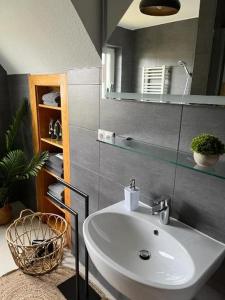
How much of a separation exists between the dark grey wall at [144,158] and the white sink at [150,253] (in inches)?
4.0

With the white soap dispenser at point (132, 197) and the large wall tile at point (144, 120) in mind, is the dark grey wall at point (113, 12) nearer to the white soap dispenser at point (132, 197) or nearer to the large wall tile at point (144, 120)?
the large wall tile at point (144, 120)

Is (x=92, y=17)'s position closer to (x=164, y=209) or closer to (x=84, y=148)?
(x=84, y=148)

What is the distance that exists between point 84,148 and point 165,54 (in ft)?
3.01

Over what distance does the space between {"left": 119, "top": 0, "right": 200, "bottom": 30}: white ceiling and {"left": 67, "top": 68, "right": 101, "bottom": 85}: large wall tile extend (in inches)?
13.6

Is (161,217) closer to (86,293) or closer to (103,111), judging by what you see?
(103,111)

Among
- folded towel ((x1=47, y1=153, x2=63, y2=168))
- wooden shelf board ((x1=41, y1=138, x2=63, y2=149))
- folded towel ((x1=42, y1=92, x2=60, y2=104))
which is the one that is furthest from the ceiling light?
folded towel ((x1=47, y1=153, x2=63, y2=168))

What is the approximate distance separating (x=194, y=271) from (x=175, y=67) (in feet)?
2.81

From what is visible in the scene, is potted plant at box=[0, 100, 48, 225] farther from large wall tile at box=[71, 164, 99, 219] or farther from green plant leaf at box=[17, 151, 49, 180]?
large wall tile at box=[71, 164, 99, 219]

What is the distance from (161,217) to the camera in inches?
47.6

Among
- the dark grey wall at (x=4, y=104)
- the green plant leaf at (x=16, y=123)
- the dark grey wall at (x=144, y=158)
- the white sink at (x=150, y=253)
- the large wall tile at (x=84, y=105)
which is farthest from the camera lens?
the dark grey wall at (x=4, y=104)

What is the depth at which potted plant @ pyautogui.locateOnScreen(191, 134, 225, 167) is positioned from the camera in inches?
36.6

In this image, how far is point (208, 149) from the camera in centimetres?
93

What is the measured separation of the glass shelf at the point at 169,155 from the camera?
957 mm

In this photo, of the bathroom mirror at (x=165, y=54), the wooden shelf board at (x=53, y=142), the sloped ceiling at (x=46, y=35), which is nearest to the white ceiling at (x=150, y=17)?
the bathroom mirror at (x=165, y=54)
